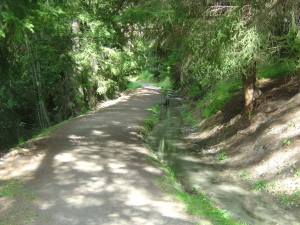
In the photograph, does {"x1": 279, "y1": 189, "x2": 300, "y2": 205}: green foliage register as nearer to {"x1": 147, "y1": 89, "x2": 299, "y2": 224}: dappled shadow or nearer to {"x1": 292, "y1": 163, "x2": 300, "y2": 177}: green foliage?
{"x1": 147, "y1": 89, "x2": 299, "y2": 224}: dappled shadow

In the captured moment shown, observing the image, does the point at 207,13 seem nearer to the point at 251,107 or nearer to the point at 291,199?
the point at 251,107

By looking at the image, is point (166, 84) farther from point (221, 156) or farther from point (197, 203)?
point (197, 203)

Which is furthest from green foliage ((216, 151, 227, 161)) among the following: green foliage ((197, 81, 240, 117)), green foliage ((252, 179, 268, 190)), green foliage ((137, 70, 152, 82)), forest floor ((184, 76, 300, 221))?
green foliage ((137, 70, 152, 82))

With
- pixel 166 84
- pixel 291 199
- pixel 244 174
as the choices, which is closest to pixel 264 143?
pixel 244 174

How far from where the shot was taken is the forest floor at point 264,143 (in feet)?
25.5

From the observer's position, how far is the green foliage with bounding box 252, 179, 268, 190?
8.04 meters

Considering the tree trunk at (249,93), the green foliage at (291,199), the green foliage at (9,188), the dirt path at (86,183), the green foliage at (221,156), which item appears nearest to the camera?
the dirt path at (86,183)

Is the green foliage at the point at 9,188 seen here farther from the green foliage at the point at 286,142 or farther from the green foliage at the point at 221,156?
the green foliage at the point at 286,142

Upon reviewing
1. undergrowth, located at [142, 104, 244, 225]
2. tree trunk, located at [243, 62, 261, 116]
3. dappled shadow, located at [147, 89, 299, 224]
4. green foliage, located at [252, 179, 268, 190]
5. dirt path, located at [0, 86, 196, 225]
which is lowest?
dappled shadow, located at [147, 89, 299, 224]

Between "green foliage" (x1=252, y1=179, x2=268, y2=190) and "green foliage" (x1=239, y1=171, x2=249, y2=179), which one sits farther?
"green foliage" (x1=239, y1=171, x2=249, y2=179)

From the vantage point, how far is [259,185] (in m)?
8.12

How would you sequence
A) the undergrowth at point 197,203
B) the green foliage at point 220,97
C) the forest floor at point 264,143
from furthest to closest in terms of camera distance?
the green foliage at point 220,97 → the forest floor at point 264,143 → the undergrowth at point 197,203

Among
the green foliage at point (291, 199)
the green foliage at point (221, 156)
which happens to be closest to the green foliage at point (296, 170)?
the green foliage at point (291, 199)

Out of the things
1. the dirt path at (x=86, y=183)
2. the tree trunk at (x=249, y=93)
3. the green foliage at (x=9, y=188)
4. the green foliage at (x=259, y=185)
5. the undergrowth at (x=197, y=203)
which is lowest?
the green foliage at (x=259, y=185)
